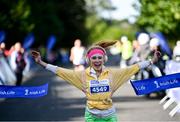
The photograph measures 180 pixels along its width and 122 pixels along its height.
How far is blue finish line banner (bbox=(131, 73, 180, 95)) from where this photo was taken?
11700mm

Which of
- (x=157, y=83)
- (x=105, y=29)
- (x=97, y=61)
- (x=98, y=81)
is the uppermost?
(x=105, y=29)

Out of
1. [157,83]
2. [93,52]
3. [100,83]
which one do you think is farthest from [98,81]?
[157,83]

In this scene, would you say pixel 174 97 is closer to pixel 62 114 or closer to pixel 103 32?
pixel 62 114

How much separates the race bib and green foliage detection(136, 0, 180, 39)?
18.7m

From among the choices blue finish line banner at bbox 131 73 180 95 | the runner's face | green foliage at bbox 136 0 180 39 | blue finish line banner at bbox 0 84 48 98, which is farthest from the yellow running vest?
green foliage at bbox 136 0 180 39

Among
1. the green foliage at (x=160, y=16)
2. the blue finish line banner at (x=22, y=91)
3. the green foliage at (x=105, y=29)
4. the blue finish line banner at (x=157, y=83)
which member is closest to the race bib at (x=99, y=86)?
the blue finish line banner at (x=157, y=83)

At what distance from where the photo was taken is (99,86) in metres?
9.26

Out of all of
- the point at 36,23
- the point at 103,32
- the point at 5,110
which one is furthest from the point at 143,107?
the point at 103,32

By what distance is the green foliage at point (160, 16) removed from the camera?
2983cm

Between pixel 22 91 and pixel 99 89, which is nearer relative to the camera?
pixel 99 89

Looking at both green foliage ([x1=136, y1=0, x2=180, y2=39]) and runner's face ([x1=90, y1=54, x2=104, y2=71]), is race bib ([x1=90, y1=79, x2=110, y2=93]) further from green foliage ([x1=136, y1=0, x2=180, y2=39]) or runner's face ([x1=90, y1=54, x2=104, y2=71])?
green foliage ([x1=136, y1=0, x2=180, y2=39])

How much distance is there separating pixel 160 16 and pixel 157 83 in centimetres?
2030

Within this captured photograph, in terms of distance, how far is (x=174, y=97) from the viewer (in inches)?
654

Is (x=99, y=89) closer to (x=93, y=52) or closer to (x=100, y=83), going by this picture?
(x=100, y=83)
